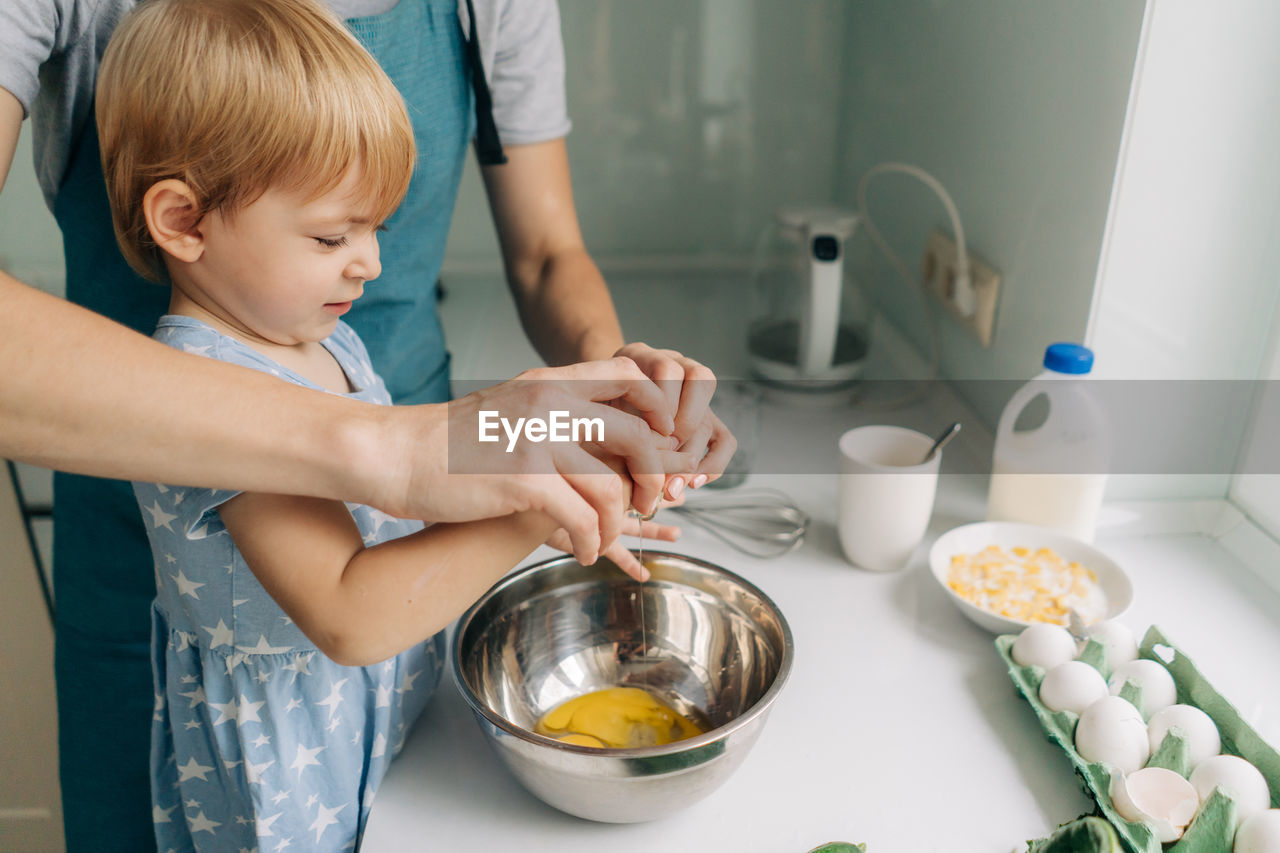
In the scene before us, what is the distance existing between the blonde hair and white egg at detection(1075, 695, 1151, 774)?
66 cm

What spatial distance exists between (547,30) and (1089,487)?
75cm

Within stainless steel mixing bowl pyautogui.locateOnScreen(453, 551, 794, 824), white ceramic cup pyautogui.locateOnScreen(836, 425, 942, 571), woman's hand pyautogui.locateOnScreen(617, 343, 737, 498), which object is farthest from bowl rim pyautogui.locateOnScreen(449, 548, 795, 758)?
white ceramic cup pyautogui.locateOnScreen(836, 425, 942, 571)

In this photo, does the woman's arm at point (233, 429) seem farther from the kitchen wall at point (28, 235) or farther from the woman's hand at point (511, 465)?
the kitchen wall at point (28, 235)

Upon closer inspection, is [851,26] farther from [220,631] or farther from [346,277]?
[220,631]

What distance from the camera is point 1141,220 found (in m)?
0.94

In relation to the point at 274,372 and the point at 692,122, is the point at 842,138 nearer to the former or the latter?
the point at 692,122

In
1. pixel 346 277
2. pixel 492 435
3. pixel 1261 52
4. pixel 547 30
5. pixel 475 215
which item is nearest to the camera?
pixel 492 435

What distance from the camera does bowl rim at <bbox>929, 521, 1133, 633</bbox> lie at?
0.85m

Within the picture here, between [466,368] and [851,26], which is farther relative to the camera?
[851,26]

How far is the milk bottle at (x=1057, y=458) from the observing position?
94 cm

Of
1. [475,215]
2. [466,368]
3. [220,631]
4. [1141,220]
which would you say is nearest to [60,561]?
[220,631]

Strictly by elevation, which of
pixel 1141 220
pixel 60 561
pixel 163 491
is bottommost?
pixel 60 561

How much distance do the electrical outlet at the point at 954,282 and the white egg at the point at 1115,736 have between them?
64cm

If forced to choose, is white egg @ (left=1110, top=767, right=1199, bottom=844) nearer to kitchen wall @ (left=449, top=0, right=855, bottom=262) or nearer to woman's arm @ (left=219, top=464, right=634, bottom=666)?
woman's arm @ (left=219, top=464, right=634, bottom=666)
